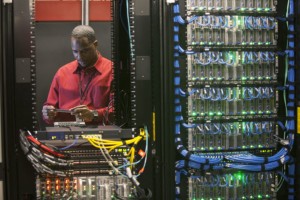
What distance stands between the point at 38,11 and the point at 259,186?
3.78m

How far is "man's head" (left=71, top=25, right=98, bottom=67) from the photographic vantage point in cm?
529

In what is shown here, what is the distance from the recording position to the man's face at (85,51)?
17.3 feet

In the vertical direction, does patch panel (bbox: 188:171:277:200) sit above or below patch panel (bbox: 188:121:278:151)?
below

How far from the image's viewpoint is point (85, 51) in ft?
17.3

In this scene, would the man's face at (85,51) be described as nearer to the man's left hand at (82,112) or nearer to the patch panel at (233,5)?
the man's left hand at (82,112)

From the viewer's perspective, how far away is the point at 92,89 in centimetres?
523

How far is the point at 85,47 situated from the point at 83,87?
48 centimetres

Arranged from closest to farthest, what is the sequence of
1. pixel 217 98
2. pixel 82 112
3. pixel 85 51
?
pixel 217 98, pixel 82 112, pixel 85 51

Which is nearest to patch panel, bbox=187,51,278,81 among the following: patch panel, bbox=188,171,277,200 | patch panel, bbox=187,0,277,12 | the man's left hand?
patch panel, bbox=187,0,277,12

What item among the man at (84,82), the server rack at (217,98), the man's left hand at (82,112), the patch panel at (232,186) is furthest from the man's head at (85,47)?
the patch panel at (232,186)

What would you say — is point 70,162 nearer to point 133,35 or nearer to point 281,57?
point 133,35

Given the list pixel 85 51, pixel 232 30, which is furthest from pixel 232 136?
pixel 85 51

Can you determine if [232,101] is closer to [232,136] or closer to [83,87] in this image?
[232,136]

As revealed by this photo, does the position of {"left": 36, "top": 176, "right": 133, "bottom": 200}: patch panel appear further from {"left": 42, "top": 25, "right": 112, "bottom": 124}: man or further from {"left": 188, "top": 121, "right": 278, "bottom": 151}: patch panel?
{"left": 42, "top": 25, "right": 112, "bottom": 124}: man
